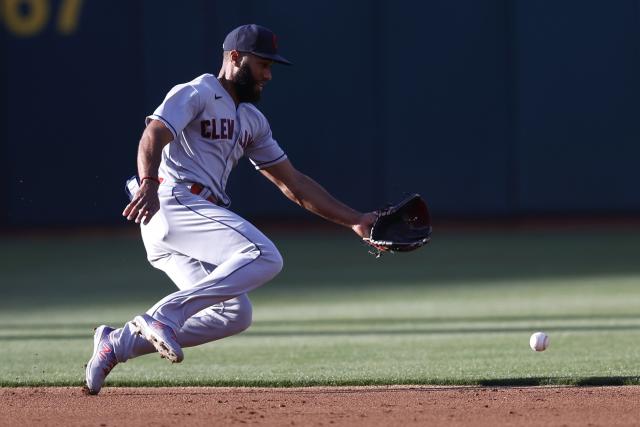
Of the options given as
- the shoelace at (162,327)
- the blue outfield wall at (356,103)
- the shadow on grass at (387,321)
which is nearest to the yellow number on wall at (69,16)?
the blue outfield wall at (356,103)

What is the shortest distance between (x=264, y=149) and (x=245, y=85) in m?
0.40

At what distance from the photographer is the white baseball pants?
16.0 feet

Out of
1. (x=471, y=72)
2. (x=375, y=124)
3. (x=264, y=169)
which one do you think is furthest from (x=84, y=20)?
(x=264, y=169)

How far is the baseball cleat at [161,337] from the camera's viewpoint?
15.4ft

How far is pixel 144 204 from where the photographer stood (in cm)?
463

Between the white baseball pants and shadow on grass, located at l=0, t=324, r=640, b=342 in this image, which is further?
shadow on grass, located at l=0, t=324, r=640, b=342

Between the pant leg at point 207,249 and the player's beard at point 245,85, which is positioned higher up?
the player's beard at point 245,85

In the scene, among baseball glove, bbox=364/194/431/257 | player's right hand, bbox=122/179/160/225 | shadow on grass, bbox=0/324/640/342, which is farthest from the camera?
shadow on grass, bbox=0/324/640/342

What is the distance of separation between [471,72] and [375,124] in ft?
4.71

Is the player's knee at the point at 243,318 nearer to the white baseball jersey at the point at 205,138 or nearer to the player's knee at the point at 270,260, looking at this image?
the player's knee at the point at 270,260

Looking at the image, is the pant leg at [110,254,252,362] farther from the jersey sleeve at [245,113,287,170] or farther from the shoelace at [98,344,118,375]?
the jersey sleeve at [245,113,287,170]

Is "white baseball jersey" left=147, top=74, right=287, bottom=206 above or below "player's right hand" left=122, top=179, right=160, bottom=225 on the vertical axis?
above

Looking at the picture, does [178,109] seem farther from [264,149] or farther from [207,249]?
[264,149]

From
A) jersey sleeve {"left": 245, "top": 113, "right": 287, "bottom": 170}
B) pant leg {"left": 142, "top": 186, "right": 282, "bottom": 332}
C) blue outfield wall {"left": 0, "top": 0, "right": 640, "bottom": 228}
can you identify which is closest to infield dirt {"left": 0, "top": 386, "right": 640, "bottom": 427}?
pant leg {"left": 142, "top": 186, "right": 282, "bottom": 332}
